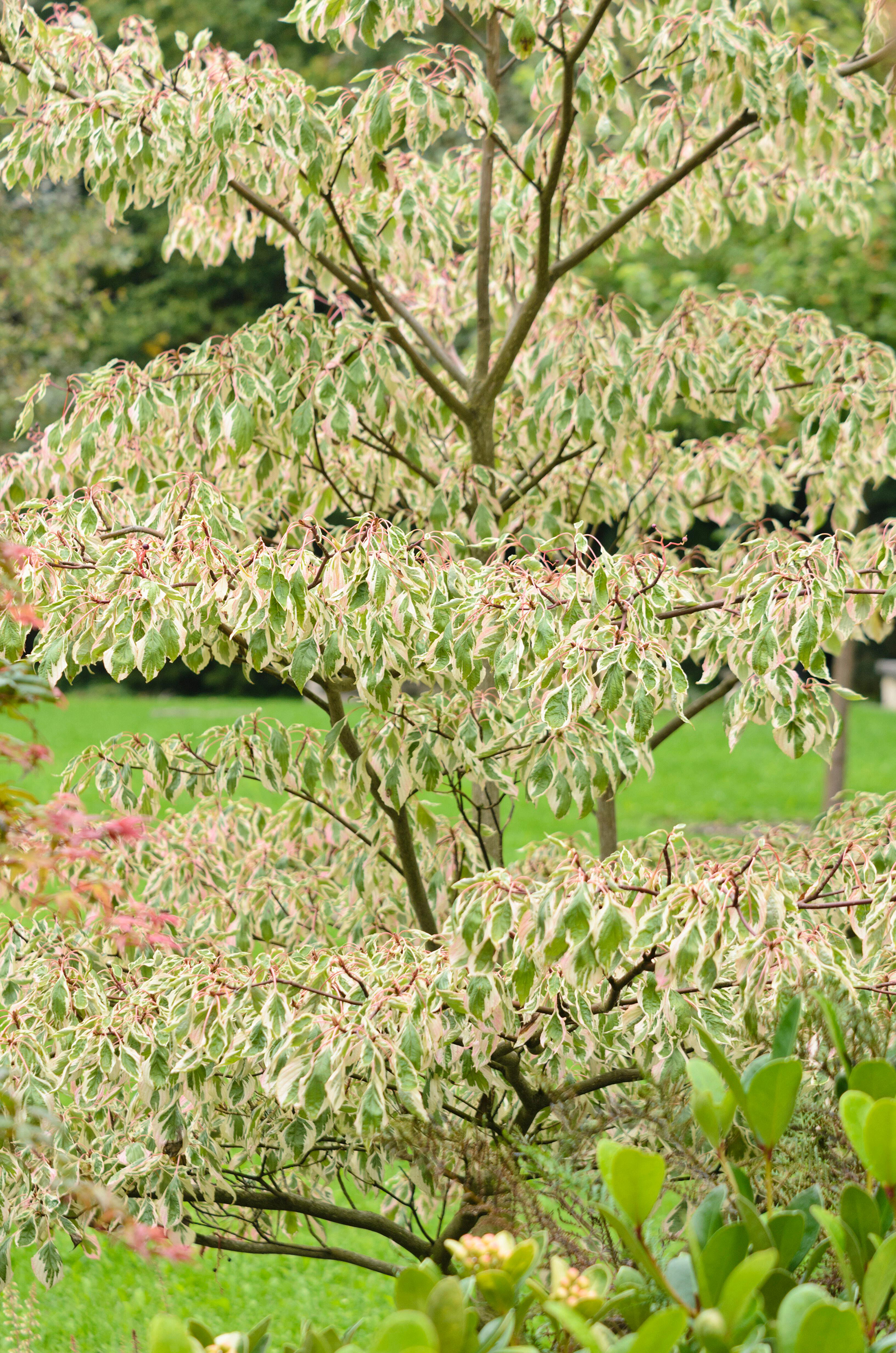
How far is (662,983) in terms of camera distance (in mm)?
2271

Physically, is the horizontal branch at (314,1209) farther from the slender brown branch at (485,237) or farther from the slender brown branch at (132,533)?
the slender brown branch at (485,237)

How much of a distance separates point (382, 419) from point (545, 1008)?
1497mm

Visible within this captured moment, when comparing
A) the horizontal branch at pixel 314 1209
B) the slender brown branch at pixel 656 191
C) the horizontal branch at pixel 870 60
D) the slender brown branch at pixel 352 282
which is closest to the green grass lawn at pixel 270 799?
the horizontal branch at pixel 314 1209

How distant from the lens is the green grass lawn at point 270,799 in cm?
407

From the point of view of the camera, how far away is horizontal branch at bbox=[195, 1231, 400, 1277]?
2928mm

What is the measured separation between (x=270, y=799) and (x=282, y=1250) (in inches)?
299

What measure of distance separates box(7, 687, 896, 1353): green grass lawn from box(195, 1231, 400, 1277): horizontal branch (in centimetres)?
9

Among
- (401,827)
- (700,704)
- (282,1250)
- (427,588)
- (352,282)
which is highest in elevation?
(352,282)

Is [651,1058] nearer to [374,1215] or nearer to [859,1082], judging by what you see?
[859,1082]

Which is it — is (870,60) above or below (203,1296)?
above

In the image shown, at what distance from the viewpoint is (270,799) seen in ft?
34.4

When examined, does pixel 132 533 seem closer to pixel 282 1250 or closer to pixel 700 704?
pixel 282 1250

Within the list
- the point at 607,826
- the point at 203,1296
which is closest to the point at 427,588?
the point at 607,826

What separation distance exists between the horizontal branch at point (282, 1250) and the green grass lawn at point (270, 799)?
9cm
